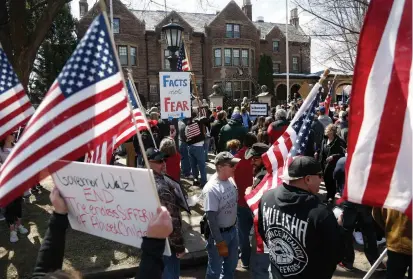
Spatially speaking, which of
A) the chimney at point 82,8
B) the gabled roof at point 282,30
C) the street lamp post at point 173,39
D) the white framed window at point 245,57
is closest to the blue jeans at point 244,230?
the street lamp post at point 173,39

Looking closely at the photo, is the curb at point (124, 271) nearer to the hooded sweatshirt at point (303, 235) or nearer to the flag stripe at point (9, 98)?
the flag stripe at point (9, 98)

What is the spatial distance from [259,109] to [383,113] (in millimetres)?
12080

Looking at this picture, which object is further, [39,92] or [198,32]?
[198,32]

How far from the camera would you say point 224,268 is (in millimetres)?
4207

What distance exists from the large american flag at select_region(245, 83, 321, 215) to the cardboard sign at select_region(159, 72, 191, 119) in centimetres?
346

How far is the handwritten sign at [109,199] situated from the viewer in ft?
7.29

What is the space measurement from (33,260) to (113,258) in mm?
1116

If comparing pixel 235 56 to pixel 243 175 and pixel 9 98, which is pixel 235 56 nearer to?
pixel 243 175

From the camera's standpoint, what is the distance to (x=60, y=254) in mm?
2316

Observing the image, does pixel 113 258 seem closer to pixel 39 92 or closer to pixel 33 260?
pixel 33 260

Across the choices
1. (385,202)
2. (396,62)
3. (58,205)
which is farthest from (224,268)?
(396,62)

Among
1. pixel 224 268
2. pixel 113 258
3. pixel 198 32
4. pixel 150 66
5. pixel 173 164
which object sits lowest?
pixel 113 258

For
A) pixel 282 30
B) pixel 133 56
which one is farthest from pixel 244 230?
pixel 282 30

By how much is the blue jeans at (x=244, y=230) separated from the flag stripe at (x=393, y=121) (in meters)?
2.89
